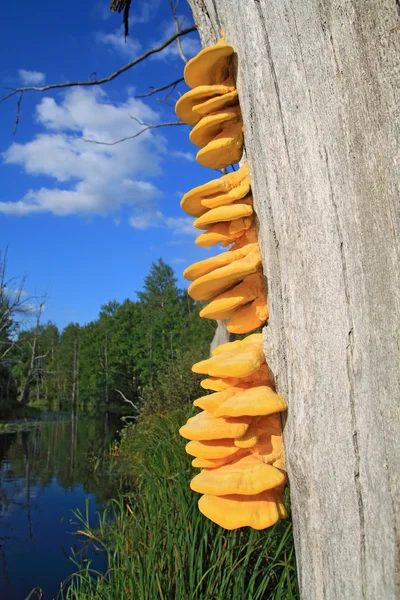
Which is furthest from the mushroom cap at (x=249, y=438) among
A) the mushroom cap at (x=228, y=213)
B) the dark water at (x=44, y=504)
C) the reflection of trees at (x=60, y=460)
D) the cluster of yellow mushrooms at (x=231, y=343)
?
the reflection of trees at (x=60, y=460)

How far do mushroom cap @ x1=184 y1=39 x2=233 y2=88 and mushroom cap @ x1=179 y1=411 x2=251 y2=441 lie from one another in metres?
1.01

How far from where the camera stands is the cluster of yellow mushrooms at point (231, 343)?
110 cm

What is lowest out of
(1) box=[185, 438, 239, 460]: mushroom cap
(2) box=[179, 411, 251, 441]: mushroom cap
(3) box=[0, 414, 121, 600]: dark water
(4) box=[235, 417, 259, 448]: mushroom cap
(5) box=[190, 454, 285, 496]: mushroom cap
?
(3) box=[0, 414, 121, 600]: dark water

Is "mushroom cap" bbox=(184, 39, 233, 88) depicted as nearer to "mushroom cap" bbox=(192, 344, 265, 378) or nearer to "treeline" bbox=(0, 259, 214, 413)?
"mushroom cap" bbox=(192, 344, 265, 378)

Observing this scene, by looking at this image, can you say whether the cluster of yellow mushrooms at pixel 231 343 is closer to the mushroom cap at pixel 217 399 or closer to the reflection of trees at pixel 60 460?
the mushroom cap at pixel 217 399

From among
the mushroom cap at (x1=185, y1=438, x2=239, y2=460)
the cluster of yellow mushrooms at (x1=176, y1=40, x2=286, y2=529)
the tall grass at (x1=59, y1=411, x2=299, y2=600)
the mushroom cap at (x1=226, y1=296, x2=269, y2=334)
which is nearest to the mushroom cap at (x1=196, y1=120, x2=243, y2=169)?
the cluster of yellow mushrooms at (x1=176, y1=40, x2=286, y2=529)

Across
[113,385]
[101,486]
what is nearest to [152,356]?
[113,385]

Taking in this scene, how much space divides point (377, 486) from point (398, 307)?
0.35 meters

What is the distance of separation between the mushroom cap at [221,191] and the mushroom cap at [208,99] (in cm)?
20

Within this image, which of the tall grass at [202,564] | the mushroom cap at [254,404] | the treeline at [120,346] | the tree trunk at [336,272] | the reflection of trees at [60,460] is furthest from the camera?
the treeline at [120,346]

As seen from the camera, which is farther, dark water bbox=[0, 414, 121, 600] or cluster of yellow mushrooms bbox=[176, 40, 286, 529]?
dark water bbox=[0, 414, 121, 600]

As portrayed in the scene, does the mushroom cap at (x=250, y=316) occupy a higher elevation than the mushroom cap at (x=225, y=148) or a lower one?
lower

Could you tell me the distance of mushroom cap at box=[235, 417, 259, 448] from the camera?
3.80 feet

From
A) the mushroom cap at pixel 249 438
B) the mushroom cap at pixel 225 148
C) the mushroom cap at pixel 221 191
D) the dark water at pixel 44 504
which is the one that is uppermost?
the mushroom cap at pixel 225 148
